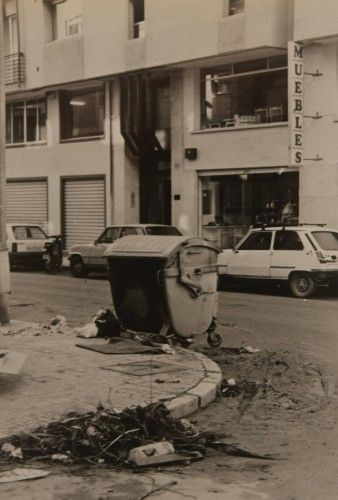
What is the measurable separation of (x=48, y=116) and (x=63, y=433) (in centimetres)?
2368

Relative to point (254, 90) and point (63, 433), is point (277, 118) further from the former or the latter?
point (63, 433)

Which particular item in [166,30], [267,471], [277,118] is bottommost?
[267,471]

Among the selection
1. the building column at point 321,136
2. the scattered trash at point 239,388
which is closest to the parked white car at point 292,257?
the building column at point 321,136

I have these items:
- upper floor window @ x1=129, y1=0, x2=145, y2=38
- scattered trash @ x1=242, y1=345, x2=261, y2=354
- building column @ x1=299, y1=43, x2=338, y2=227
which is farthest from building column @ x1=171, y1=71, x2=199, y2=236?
scattered trash @ x1=242, y1=345, x2=261, y2=354

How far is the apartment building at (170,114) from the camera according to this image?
20.1m

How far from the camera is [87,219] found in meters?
27.1

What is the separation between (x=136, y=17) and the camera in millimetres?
24500

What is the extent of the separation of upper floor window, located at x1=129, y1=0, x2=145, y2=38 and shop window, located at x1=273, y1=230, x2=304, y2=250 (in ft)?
34.2

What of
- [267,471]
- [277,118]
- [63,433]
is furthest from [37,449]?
[277,118]

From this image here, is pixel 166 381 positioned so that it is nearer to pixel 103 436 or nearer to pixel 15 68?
pixel 103 436

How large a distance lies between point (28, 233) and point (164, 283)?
15364mm

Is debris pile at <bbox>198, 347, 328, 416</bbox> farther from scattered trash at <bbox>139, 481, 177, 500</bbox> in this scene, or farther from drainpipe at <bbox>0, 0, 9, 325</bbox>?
drainpipe at <bbox>0, 0, 9, 325</bbox>

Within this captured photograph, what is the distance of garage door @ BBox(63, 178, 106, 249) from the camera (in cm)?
2656

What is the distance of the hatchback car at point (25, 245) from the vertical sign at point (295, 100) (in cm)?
857
